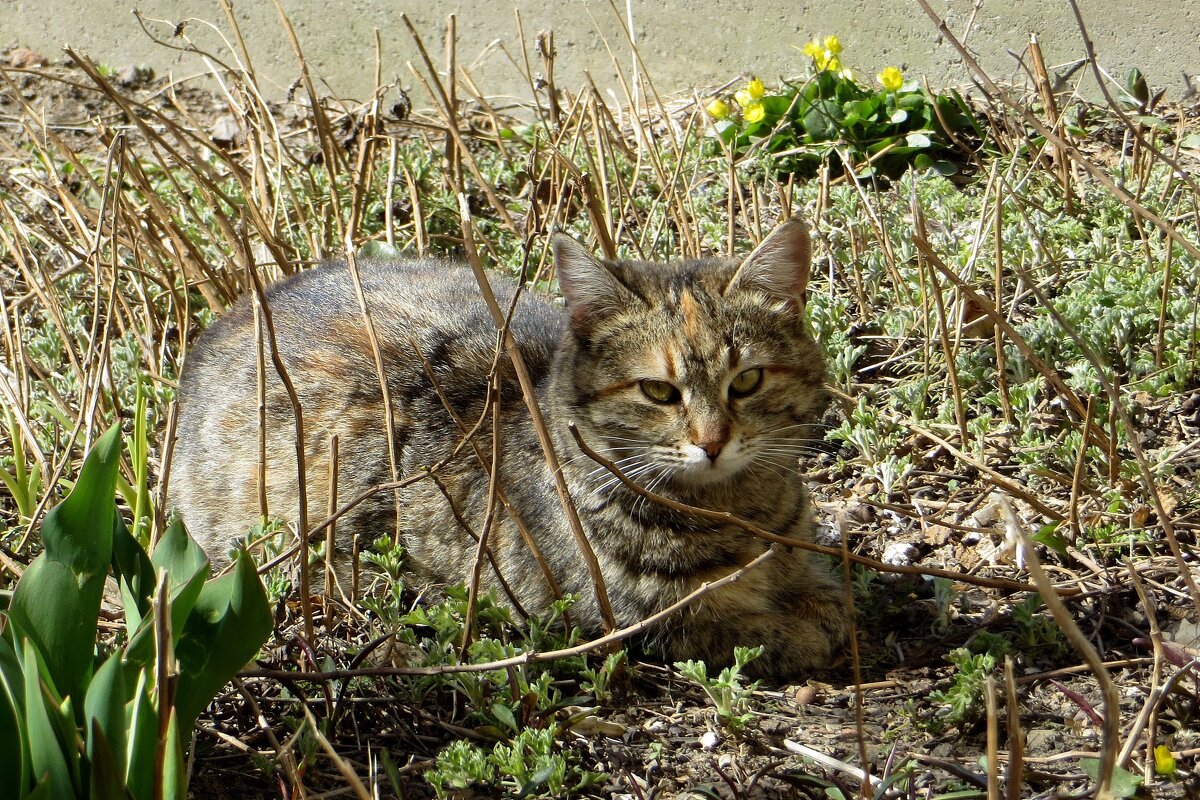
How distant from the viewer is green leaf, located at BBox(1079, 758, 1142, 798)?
2.02 metres

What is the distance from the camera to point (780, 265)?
291 centimetres

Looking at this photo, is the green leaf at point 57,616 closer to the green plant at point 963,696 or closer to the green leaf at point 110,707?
the green leaf at point 110,707

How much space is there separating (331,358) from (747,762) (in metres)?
1.69

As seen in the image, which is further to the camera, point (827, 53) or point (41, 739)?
point (827, 53)

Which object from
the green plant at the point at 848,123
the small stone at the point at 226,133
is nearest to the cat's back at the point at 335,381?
the green plant at the point at 848,123

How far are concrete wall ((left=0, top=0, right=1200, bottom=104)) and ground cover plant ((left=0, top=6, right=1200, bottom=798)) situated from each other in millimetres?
216

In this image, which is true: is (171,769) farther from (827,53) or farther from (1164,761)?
(827,53)

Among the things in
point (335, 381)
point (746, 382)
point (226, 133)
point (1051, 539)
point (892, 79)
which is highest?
point (226, 133)

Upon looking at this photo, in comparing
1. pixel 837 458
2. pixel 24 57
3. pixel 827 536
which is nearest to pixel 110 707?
pixel 827 536

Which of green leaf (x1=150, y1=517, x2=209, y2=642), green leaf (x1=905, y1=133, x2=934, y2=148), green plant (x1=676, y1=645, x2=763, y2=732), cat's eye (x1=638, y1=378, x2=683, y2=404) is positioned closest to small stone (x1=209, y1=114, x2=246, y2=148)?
green leaf (x1=905, y1=133, x2=934, y2=148)

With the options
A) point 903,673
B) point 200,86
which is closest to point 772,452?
→ point 903,673

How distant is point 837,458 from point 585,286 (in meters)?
1.22

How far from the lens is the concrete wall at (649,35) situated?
5.30m

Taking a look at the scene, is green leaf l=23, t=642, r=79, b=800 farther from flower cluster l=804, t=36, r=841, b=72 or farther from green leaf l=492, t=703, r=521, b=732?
flower cluster l=804, t=36, r=841, b=72
